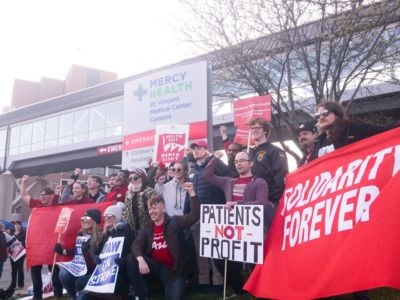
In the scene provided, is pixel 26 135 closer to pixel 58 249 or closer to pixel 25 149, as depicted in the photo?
pixel 25 149

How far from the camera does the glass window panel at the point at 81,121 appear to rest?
2877 centimetres

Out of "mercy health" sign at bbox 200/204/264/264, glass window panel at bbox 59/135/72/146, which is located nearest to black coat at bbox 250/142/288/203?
"mercy health" sign at bbox 200/204/264/264

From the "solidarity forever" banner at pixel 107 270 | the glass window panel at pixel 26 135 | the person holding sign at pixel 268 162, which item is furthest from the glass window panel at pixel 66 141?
the person holding sign at pixel 268 162

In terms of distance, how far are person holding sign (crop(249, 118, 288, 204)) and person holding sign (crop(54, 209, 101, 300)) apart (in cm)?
258

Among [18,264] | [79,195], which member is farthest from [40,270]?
[18,264]

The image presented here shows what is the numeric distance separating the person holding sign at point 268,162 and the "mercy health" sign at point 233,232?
76cm

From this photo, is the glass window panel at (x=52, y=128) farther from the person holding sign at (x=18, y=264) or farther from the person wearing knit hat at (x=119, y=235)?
the person wearing knit hat at (x=119, y=235)

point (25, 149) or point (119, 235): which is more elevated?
point (25, 149)

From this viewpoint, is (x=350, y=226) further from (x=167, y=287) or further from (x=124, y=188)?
(x=124, y=188)

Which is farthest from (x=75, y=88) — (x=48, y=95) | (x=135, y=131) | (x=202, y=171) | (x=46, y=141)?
(x=202, y=171)

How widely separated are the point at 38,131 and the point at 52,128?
195 cm

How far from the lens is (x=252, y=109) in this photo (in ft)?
27.2

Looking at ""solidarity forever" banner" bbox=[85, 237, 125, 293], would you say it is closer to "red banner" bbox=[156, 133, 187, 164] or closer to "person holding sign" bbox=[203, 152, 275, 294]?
"person holding sign" bbox=[203, 152, 275, 294]

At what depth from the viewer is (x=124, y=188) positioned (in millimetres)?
7613
